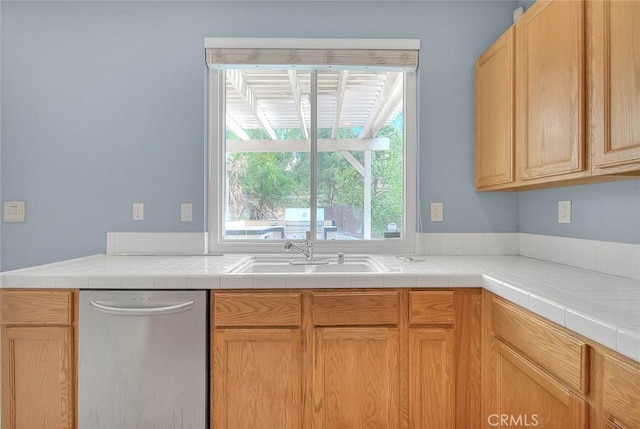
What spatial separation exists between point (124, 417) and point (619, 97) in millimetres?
2265

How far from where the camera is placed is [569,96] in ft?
4.44

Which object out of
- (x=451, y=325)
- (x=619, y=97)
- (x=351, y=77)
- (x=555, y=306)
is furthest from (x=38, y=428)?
(x=619, y=97)

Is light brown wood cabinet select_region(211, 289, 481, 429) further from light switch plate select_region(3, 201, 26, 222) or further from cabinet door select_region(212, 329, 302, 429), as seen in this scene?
light switch plate select_region(3, 201, 26, 222)

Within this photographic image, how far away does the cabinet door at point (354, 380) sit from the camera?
1540 millimetres

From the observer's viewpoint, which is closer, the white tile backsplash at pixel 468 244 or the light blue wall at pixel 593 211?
the light blue wall at pixel 593 211

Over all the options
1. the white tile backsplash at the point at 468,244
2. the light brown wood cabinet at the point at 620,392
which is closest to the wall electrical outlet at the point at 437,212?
the white tile backsplash at the point at 468,244

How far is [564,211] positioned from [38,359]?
2595 mm

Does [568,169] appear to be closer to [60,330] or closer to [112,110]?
[60,330]

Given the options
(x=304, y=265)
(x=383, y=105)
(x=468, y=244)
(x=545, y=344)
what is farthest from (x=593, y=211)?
(x=304, y=265)

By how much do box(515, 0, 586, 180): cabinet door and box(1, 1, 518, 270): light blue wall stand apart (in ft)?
1.82

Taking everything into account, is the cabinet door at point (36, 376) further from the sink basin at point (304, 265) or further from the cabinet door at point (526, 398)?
the cabinet door at point (526, 398)

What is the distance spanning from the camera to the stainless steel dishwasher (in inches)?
59.7

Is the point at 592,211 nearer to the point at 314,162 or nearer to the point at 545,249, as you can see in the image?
the point at 545,249

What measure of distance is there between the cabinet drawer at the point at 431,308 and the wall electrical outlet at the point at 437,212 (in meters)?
0.76
